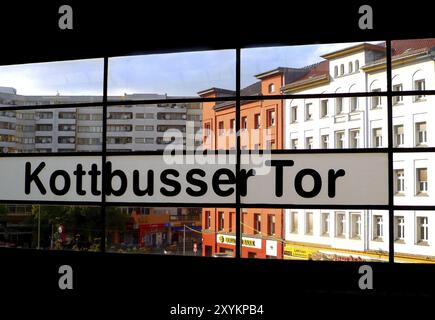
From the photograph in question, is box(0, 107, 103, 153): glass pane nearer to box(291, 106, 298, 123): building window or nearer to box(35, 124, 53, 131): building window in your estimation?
box(35, 124, 53, 131): building window

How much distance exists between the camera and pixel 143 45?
22.9 ft

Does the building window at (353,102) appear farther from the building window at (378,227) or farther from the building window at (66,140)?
the building window at (66,140)

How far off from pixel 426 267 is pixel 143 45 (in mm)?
4638

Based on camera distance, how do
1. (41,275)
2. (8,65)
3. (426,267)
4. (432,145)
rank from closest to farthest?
(426,267) → (432,145) → (41,275) → (8,65)

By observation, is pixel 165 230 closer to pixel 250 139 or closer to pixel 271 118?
pixel 250 139

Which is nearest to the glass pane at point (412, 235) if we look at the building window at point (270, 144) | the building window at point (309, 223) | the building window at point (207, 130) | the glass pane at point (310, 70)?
the building window at point (309, 223)

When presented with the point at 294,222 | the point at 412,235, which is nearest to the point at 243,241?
the point at 294,222

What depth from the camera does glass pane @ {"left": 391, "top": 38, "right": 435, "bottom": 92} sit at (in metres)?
6.61

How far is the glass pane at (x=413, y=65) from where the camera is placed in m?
6.61

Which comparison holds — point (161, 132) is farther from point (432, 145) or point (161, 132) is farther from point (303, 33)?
point (432, 145)

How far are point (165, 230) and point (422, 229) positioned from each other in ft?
11.2

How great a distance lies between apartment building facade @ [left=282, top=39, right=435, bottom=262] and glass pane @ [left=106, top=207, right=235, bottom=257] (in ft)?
3.52

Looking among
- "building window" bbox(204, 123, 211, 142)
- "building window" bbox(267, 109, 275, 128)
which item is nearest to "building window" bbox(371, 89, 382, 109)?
"building window" bbox(267, 109, 275, 128)
